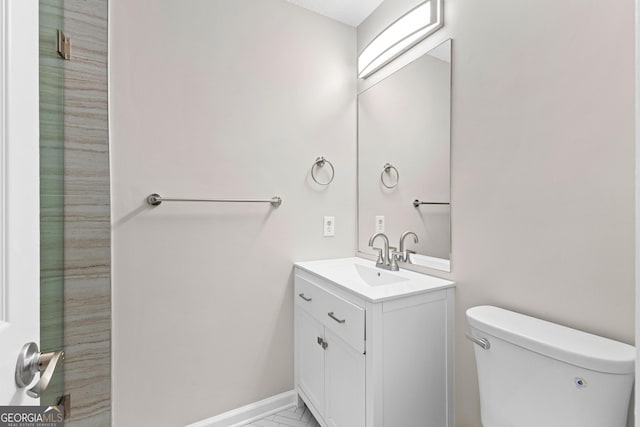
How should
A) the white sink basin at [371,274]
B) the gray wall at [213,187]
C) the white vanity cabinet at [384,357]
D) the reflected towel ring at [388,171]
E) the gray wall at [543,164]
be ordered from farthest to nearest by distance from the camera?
the reflected towel ring at [388,171] < the white sink basin at [371,274] < the gray wall at [213,187] < the white vanity cabinet at [384,357] < the gray wall at [543,164]

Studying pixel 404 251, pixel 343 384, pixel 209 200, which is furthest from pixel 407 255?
pixel 209 200

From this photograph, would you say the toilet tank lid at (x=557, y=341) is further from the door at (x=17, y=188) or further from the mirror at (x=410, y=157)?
the door at (x=17, y=188)

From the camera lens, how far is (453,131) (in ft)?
4.45

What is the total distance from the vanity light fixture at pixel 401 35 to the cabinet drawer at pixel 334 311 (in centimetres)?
136

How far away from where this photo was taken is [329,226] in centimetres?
190

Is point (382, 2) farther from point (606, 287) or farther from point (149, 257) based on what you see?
point (149, 257)

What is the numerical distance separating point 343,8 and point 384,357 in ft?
6.43

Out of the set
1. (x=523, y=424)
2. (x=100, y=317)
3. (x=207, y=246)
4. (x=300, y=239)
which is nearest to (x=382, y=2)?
(x=300, y=239)

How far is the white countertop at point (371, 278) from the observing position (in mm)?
1192

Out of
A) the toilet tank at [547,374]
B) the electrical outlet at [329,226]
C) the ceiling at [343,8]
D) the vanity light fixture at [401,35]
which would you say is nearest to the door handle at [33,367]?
the toilet tank at [547,374]

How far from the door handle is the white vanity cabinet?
0.90m

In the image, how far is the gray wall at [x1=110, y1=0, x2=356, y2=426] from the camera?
1.38 m

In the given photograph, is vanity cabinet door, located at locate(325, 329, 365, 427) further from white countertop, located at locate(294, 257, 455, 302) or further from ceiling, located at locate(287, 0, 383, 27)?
ceiling, located at locate(287, 0, 383, 27)

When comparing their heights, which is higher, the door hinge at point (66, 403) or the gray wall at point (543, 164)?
the gray wall at point (543, 164)
